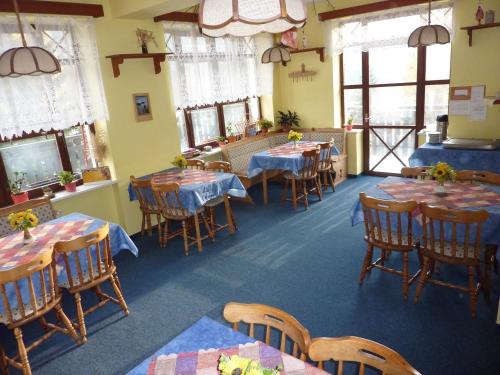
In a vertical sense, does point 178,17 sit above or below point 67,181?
above

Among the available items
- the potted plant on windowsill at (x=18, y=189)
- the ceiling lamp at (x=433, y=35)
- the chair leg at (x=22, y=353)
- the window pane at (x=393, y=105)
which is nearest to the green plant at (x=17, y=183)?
the potted plant on windowsill at (x=18, y=189)

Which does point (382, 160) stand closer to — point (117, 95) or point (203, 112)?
point (203, 112)

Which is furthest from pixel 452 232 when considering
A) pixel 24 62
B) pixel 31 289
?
pixel 24 62

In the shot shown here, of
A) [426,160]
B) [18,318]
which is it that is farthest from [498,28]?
[18,318]

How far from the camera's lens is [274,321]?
1.77m

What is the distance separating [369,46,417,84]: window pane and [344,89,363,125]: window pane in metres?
0.33

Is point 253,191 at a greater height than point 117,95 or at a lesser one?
lesser

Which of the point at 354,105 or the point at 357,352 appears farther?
the point at 354,105

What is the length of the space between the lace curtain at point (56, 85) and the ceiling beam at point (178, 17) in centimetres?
95

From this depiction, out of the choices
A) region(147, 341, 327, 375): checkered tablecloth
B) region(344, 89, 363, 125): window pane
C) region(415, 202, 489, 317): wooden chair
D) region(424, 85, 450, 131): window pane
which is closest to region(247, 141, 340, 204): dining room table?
region(344, 89, 363, 125): window pane

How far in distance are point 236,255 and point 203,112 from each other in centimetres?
Answer: 270

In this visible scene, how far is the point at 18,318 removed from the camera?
8.44 ft

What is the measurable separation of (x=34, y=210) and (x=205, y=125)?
297cm

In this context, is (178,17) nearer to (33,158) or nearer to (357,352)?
(33,158)
